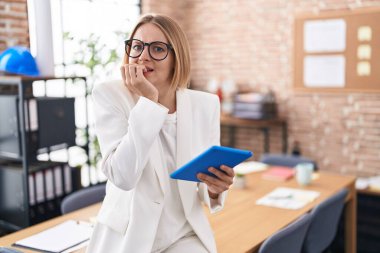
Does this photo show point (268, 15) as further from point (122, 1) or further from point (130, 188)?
point (130, 188)

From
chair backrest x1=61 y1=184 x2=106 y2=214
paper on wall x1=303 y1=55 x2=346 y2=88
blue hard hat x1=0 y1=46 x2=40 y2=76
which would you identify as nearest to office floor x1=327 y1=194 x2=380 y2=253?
paper on wall x1=303 y1=55 x2=346 y2=88

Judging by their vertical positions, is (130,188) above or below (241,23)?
below

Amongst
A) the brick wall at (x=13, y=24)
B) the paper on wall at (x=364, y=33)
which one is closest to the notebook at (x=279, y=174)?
the paper on wall at (x=364, y=33)

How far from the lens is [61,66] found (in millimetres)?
4102

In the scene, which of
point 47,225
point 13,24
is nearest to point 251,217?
point 47,225

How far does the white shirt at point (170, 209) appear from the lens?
5.44 ft

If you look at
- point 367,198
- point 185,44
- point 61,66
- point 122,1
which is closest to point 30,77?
point 61,66

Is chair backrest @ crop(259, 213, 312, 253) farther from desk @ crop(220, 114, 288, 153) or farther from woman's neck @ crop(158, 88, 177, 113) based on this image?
desk @ crop(220, 114, 288, 153)

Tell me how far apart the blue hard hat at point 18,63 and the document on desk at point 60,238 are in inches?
47.3

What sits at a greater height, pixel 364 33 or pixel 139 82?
pixel 364 33

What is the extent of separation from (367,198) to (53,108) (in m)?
2.56

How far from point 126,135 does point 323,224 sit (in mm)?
1402

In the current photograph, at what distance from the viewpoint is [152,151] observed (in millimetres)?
1621

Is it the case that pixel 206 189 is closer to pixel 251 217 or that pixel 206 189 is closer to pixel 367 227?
pixel 251 217
